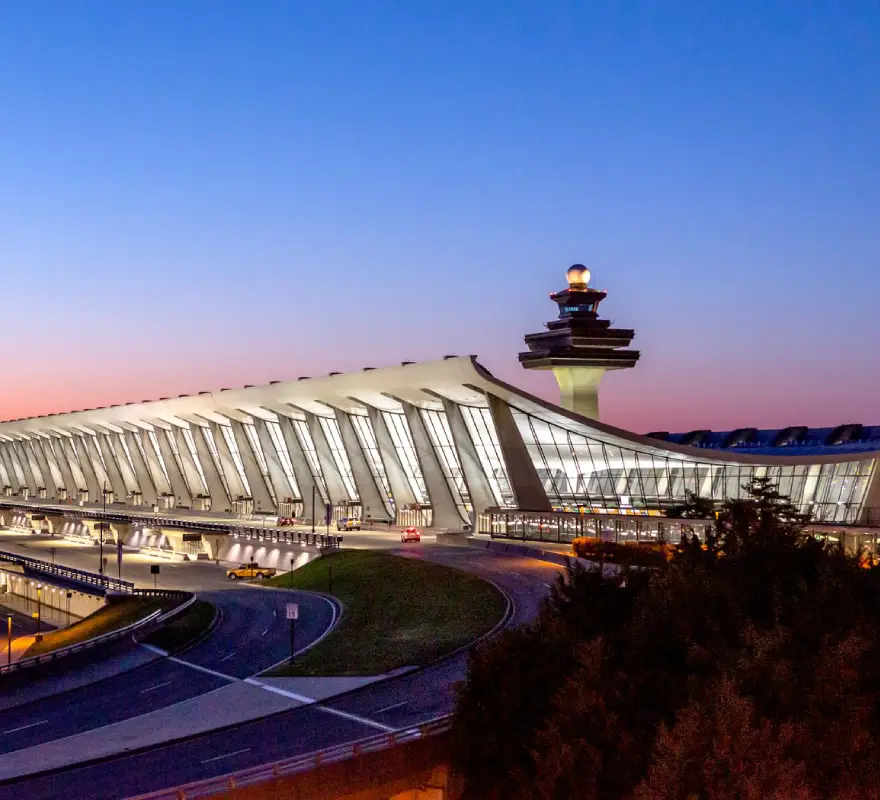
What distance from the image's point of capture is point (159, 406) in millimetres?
99812

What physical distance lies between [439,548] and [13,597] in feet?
113

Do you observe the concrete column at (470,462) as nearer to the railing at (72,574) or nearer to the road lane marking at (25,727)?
the railing at (72,574)

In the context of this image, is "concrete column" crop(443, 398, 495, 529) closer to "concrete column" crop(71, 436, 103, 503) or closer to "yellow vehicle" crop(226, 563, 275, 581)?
Result: "yellow vehicle" crop(226, 563, 275, 581)

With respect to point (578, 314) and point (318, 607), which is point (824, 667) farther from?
point (578, 314)

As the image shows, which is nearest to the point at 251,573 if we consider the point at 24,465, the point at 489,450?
the point at 489,450

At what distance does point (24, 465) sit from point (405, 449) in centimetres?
9705

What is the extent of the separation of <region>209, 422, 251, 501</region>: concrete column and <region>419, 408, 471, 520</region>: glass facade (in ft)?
104

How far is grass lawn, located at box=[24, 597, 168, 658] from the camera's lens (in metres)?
51.4

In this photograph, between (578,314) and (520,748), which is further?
(578,314)

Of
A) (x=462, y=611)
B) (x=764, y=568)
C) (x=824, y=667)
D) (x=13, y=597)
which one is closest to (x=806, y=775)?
(x=824, y=667)

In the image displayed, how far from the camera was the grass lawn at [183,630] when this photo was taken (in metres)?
40.0

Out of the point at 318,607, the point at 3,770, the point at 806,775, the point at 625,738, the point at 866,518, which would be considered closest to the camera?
the point at 806,775

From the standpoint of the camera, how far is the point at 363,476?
83250 mm

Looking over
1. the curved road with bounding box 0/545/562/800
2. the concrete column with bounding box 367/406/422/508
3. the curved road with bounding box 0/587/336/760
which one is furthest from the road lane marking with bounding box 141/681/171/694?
the concrete column with bounding box 367/406/422/508
